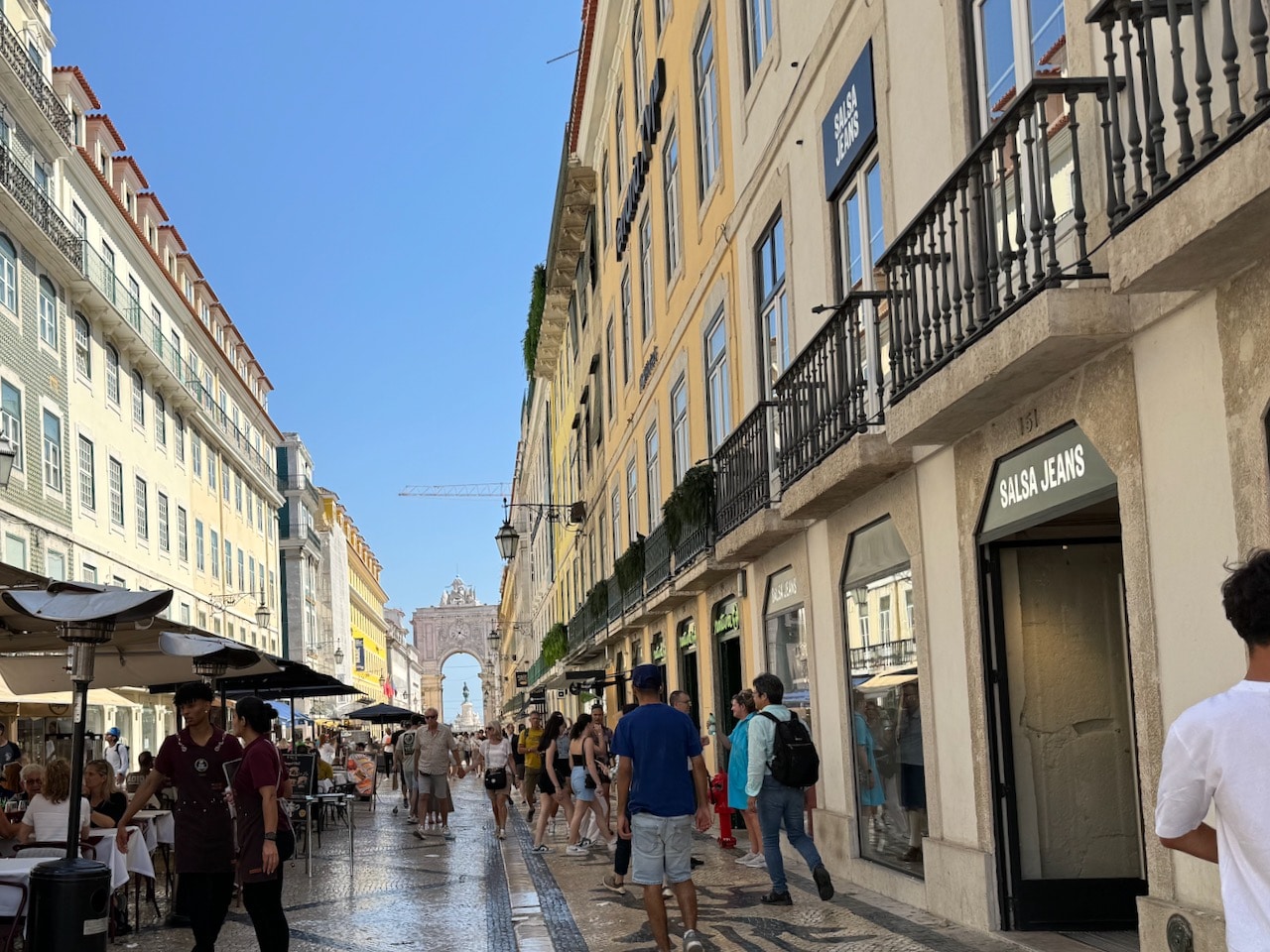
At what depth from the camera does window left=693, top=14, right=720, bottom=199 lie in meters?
17.4

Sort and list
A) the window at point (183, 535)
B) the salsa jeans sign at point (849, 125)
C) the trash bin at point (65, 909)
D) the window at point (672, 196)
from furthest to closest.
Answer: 1. the window at point (183, 535)
2. the window at point (672, 196)
3. the salsa jeans sign at point (849, 125)
4. the trash bin at point (65, 909)

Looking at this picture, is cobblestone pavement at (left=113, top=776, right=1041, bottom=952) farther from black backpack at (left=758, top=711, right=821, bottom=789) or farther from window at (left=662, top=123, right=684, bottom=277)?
window at (left=662, top=123, right=684, bottom=277)

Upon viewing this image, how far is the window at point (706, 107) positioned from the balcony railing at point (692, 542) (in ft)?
13.3

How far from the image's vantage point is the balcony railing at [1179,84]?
16.4ft

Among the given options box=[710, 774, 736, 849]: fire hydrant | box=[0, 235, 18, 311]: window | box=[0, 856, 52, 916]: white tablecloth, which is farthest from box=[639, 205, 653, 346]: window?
box=[0, 856, 52, 916]: white tablecloth

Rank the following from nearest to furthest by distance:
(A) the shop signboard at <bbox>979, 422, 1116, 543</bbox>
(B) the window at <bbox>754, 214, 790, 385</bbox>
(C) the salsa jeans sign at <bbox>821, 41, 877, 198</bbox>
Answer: (A) the shop signboard at <bbox>979, 422, 1116, 543</bbox> < (C) the salsa jeans sign at <bbox>821, 41, 877, 198</bbox> < (B) the window at <bbox>754, 214, 790, 385</bbox>

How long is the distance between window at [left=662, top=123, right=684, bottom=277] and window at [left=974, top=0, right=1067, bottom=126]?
442 inches

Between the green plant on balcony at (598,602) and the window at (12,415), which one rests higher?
the window at (12,415)

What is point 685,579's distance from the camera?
18.0 m

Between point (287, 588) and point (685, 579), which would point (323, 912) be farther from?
point (287, 588)

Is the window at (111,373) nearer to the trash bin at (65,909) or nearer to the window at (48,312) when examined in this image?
the window at (48,312)

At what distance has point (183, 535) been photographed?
4197 centimetres

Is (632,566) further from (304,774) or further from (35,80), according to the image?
(35,80)

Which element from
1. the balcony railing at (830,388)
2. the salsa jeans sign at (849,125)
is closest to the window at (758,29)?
the salsa jeans sign at (849,125)
